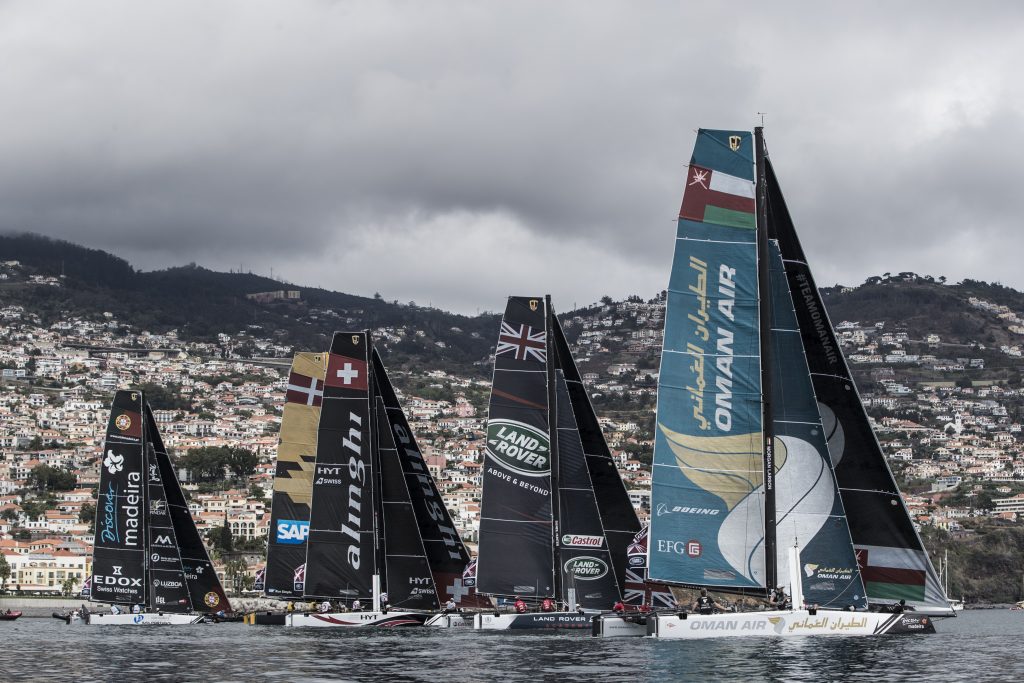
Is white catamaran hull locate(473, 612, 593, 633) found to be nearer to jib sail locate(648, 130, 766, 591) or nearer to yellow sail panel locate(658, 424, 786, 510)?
jib sail locate(648, 130, 766, 591)

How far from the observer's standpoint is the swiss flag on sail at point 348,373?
49.6 meters

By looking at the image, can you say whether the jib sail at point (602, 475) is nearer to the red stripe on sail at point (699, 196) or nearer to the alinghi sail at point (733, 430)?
the alinghi sail at point (733, 430)

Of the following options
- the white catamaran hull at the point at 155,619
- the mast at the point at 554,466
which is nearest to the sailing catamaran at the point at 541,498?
the mast at the point at 554,466

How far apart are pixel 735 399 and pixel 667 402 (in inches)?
57.0

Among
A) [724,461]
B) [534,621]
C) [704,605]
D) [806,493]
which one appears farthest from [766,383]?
[534,621]

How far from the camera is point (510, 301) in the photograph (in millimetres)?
45281

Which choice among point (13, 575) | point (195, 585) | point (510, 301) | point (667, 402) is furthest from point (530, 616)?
point (13, 575)

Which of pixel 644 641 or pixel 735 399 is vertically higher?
pixel 735 399

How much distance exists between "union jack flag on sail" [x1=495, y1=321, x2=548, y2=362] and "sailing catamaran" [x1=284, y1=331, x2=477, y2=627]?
651 cm

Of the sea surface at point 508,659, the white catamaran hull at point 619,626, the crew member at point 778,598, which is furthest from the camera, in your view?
the white catamaran hull at point 619,626

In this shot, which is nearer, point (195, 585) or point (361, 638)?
point (361, 638)

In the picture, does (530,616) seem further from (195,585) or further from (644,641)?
(195,585)

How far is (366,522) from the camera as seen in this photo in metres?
49.2

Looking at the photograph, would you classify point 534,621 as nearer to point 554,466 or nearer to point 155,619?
point 554,466
